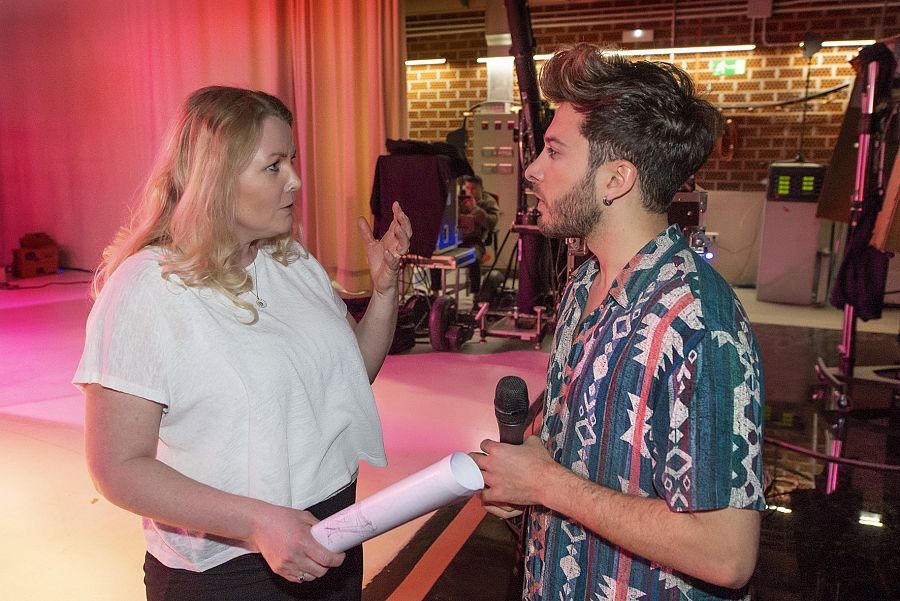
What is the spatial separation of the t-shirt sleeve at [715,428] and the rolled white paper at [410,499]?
0.26m

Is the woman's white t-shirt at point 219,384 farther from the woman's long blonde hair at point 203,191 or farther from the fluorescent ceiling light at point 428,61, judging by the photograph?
the fluorescent ceiling light at point 428,61

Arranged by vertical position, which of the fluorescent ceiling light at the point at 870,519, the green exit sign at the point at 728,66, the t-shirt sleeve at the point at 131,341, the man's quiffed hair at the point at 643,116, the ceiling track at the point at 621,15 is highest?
the ceiling track at the point at 621,15

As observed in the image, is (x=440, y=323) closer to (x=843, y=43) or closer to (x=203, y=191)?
(x=203, y=191)

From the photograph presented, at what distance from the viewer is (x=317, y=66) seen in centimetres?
756

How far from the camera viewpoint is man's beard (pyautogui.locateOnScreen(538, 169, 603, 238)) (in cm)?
121

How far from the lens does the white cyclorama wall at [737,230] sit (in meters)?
8.12

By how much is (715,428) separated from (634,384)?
0.41 feet

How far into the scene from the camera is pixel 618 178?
118 cm

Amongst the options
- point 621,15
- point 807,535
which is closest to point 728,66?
point 621,15

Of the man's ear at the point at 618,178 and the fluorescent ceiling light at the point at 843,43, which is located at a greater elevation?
the fluorescent ceiling light at the point at 843,43

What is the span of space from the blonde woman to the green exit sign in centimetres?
770

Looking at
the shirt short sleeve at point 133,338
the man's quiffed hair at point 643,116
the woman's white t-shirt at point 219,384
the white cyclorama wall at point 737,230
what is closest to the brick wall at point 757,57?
the white cyclorama wall at point 737,230

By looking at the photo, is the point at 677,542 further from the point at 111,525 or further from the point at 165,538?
the point at 111,525

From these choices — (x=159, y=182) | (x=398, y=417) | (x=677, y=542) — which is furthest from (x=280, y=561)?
(x=398, y=417)
